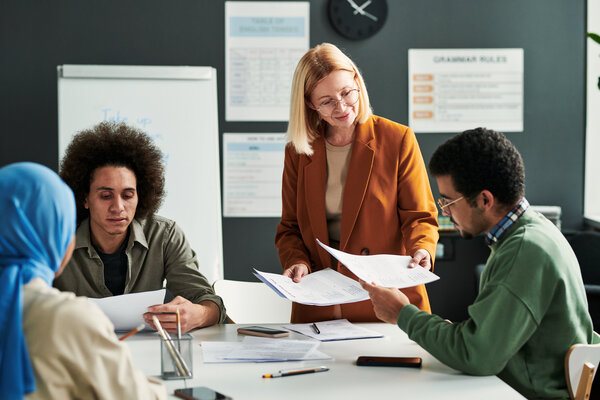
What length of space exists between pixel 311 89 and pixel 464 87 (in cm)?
225

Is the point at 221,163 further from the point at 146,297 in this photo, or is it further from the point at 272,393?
the point at 272,393

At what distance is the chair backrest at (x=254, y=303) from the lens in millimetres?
2484

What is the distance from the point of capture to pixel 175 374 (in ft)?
4.75

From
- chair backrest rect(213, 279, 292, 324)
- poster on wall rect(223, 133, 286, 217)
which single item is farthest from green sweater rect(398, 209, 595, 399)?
poster on wall rect(223, 133, 286, 217)

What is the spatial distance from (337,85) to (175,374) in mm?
1075

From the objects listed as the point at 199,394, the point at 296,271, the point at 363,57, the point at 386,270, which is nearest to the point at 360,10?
the point at 363,57

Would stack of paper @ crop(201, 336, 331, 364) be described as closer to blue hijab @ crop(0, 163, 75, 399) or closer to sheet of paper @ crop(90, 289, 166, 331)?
sheet of paper @ crop(90, 289, 166, 331)

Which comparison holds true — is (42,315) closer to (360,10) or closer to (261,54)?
(261,54)

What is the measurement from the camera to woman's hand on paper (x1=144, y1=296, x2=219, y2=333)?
1.81 meters

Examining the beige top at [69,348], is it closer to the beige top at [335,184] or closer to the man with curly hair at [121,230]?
the man with curly hair at [121,230]

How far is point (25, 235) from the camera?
105cm

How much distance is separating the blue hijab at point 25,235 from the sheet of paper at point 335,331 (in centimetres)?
90

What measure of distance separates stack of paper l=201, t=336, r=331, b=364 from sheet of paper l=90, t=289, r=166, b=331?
0.20 meters

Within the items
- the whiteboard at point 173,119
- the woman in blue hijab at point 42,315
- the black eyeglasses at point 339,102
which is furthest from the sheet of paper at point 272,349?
the whiteboard at point 173,119
